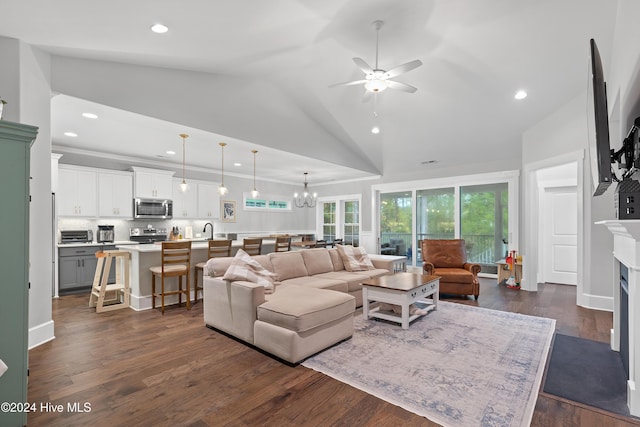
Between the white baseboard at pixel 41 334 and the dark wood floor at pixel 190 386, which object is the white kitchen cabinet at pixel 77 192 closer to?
the dark wood floor at pixel 190 386

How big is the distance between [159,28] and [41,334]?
325 cm

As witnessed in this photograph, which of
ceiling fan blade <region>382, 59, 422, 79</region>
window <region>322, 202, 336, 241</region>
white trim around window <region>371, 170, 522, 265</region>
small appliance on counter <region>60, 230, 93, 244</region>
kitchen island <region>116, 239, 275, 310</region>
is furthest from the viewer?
window <region>322, 202, 336, 241</region>

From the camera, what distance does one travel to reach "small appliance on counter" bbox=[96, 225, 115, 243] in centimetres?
607

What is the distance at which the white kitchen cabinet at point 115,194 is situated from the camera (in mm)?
6184

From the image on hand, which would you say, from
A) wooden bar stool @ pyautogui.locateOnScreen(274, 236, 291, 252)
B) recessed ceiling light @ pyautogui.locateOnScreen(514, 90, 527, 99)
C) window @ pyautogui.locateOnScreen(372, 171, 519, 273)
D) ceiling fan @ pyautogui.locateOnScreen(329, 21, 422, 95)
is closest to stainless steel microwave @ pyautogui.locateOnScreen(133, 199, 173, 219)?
wooden bar stool @ pyautogui.locateOnScreen(274, 236, 291, 252)

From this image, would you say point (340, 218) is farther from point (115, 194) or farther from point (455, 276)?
point (115, 194)

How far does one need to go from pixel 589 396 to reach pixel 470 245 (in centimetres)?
517

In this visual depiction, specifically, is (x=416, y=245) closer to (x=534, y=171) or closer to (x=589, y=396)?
(x=534, y=171)

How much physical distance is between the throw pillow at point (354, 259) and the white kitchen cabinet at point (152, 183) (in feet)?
14.1

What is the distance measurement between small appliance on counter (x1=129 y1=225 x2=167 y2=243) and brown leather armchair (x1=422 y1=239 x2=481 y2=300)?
18.2ft

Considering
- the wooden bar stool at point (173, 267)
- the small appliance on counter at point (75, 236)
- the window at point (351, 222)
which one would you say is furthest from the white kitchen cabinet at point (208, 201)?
the window at point (351, 222)

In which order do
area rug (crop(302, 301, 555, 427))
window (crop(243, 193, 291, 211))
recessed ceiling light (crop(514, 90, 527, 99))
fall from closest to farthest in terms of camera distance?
area rug (crop(302, 301, 555, 427)) → recessed ceiling light (crop(514, 90, 527, 99)) → window (crop(243, 193, 291, 211))

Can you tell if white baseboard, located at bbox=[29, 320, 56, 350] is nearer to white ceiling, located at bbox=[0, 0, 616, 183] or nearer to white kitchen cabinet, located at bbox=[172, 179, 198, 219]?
white ceiling, located at bbox=[0, 0, 616, 183]

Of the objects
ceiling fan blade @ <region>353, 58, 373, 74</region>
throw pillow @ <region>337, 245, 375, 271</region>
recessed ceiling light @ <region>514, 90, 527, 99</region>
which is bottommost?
throw pillow @ <region>337, 245, 375, 271</region>
